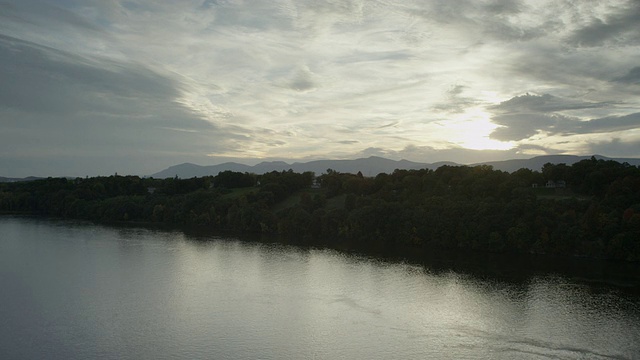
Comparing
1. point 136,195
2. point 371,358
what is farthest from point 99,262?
point 136,195

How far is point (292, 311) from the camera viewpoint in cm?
3603

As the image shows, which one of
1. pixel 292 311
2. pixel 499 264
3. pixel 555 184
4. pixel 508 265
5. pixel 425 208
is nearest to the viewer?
pixel 292 311

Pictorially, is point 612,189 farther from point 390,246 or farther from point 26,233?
point 26,233

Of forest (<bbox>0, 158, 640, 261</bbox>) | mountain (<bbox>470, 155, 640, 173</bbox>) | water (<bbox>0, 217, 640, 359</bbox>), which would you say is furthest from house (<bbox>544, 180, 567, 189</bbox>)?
mountain (<bbox>470, 155, 640, 173</bbox>)

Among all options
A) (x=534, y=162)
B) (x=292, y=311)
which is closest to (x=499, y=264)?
(x=292, y=311)

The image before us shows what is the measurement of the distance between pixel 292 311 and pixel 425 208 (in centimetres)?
3422

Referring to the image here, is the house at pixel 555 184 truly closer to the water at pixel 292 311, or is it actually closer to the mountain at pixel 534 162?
the water at pixel 292 311

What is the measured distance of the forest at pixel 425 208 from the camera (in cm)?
5494

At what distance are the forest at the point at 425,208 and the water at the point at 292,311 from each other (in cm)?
1153

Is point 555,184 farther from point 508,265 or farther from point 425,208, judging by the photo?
point 508,265

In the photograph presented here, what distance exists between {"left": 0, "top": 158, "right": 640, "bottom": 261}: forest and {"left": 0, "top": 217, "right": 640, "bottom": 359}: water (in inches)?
454

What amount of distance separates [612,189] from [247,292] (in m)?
45.8

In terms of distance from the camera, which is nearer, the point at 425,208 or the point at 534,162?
the point at 425,208

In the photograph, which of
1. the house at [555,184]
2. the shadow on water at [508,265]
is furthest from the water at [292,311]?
the house at [555,184]
